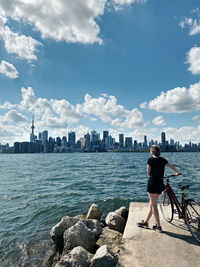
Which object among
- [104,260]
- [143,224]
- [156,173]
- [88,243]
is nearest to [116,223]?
[88,243]

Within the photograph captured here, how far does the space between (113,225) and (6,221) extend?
21.8 feet

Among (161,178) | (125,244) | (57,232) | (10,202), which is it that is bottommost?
(10,202)

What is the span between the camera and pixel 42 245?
6758mm

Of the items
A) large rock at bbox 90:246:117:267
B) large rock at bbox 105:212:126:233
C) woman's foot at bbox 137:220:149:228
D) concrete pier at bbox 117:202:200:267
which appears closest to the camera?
concrete pier at bbox 117:202:200:267

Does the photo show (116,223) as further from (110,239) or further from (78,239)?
(78,239)

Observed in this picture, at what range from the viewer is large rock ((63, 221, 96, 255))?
5.31 m

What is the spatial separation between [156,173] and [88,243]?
3.30 metres

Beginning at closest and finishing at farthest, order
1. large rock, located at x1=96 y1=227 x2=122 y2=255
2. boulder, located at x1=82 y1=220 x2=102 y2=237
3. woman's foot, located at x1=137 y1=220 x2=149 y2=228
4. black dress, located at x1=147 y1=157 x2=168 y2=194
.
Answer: black dress, located at x1=147 y1=157 x2=168 y2=194
woman's foot, located at x1=137 y1=220 x2=149 y2=228
large rock, located at x1=96 y1=227 x2=122 y2=255
boulder, located at x1=82 y1=220 x2=102 y2=237

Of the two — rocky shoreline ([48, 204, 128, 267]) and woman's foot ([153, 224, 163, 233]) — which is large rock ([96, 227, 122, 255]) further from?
woman's foot ([153, 224, 163, 233])

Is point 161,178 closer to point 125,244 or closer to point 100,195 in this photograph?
point 125,244

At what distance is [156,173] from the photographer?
15.3ft

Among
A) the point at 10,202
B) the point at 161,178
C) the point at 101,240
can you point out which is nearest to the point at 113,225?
the point at 101,240

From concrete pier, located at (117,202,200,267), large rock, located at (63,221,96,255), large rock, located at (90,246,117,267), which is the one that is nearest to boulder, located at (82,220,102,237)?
large rock, located at (63,221,96,255)

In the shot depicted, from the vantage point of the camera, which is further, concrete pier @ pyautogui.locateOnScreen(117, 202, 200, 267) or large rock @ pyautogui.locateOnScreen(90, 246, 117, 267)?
large rock @ pyautogui.locateOnScreen(90, 246, 117, 267)
